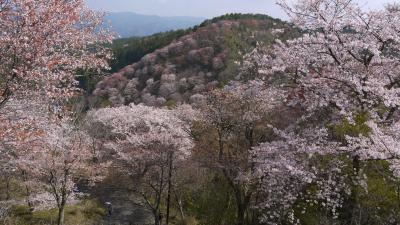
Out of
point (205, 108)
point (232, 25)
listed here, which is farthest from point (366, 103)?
point (232, 25)

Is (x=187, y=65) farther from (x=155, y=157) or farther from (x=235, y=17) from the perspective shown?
(x=155, y=157)

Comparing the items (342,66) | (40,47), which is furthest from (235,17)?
(40,47)

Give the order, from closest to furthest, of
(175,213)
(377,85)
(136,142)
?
(377,85), (136,142), (175,213)

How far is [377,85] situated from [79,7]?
8.02m

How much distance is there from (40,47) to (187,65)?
2258 inches

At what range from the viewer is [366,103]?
1169 cm

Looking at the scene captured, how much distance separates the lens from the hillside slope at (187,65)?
60094mm

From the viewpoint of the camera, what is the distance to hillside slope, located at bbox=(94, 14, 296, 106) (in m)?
60.1

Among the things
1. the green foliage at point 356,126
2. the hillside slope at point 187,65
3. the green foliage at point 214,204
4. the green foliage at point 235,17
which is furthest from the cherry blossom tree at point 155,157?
the green foliage at point 235,17

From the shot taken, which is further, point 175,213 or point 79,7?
point 175,213

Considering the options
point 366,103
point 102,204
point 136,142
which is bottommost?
point 102,204

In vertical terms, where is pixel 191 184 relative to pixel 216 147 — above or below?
below

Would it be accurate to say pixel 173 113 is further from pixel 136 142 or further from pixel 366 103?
pixel 366 103

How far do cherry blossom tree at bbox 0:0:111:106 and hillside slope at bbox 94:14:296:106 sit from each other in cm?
4142
